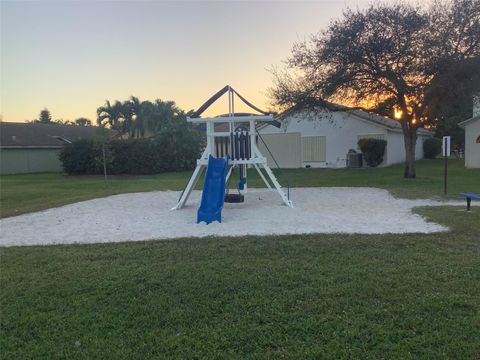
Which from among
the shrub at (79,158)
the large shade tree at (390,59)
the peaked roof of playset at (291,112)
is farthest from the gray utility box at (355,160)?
the shrub at (79,158)

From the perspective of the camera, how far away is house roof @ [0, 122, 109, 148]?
105ft

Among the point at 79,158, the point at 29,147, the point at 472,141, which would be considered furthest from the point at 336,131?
the point at 29,147

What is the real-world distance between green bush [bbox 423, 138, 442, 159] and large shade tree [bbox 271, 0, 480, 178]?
1854cm

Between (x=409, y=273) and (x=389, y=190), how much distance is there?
29.0 feet

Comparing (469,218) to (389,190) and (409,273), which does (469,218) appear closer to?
(409,273)

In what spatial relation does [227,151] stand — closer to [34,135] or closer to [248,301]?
[248,301]

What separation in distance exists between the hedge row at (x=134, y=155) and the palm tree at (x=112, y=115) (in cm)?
476

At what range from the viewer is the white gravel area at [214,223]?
6715 mm

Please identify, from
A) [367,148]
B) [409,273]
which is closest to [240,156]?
[409,273]

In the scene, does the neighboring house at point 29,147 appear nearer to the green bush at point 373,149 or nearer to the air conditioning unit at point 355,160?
the air conditioning unit at point 355,160

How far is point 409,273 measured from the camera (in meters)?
4.39

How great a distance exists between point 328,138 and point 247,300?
22.8 meters

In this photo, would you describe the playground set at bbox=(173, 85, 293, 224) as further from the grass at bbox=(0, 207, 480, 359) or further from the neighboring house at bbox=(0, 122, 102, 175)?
the neighboring house at bbox=(0, 122, 102, 175)

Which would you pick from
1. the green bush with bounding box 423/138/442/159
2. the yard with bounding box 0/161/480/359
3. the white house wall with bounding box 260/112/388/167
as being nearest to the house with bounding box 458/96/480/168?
the white house wall with bounding box 260/112/388/167
